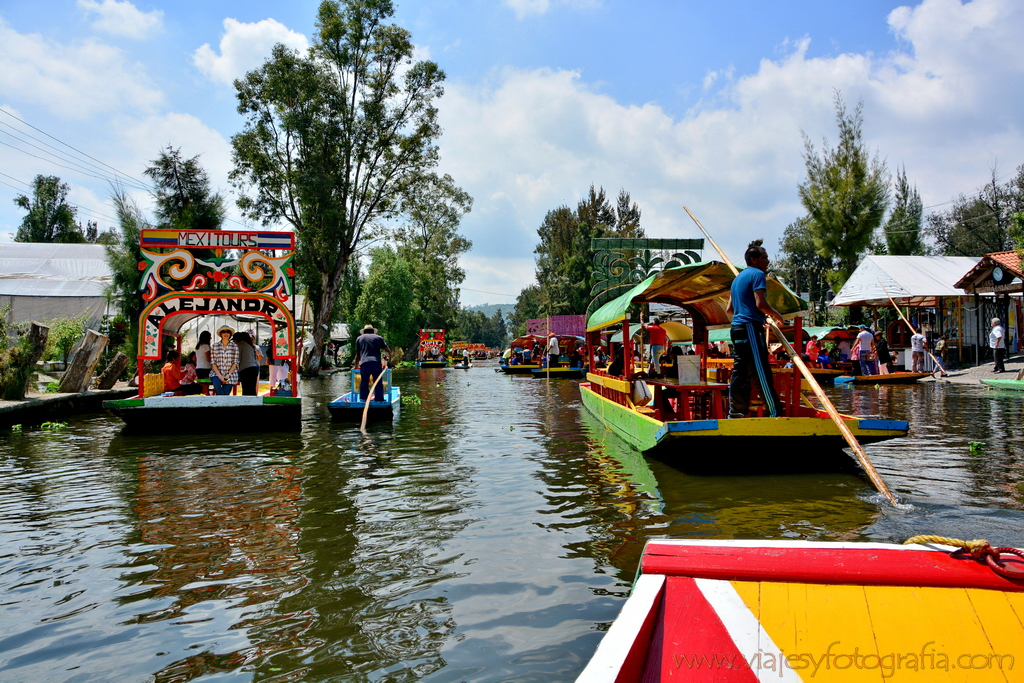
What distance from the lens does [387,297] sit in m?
51.9

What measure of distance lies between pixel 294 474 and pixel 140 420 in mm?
5642

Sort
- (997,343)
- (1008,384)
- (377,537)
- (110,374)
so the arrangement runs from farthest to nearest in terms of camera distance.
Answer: (997,343)
(110,374)
(1008,384)
(377,537)

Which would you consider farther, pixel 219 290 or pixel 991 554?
pixel 219 290

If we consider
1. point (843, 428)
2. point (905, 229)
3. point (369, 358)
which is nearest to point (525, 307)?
point (905, 229)

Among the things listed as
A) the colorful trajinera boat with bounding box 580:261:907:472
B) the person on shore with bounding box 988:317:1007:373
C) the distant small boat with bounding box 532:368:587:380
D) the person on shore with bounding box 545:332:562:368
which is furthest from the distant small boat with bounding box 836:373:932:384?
the person on shore with bounding box 545:332:562:368

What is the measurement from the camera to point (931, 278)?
96.1 feet

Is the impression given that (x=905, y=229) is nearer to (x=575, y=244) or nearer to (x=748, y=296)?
(x=575, y=244)

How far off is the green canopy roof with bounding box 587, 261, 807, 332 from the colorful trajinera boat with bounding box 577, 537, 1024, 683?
619cm

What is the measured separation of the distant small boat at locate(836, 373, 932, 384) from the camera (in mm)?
21663

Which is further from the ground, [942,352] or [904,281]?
[904,281]

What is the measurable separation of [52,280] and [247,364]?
27866mm

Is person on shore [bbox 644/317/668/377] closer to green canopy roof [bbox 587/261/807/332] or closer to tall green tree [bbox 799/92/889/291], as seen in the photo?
green canopy roof [bbox 587/261/807/332]

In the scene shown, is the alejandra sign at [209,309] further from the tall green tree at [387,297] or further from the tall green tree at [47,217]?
the tall green tree at [47,217]

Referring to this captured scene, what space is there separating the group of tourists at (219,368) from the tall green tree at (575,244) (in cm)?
3987
